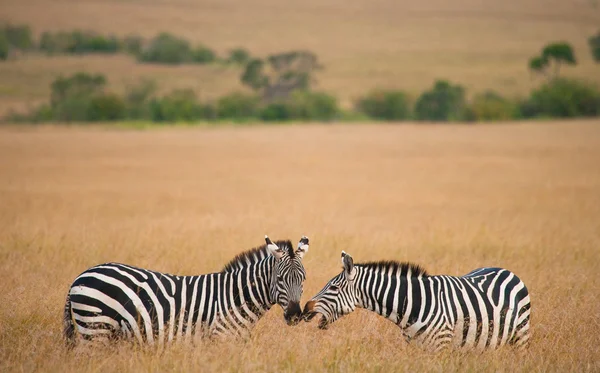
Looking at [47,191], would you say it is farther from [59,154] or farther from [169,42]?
[169,42]

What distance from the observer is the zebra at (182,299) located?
6988mm

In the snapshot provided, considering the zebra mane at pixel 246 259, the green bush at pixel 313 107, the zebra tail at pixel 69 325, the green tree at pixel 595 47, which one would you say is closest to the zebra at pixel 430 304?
the zebra mane at pixel 246 259

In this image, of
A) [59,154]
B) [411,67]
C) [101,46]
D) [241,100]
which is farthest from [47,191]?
[101,46]

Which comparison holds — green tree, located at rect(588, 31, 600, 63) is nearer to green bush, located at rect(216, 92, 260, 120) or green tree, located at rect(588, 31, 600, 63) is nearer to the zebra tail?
green bush, located at rect(216, 92, 260, 120)

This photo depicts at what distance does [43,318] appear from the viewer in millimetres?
8438

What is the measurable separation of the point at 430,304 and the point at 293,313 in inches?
51.2

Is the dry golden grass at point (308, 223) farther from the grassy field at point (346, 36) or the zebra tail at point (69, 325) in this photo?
the grassy field at point (346, 36)

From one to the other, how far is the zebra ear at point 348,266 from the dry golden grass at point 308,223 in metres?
0.69

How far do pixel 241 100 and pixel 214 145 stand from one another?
90.7 feet

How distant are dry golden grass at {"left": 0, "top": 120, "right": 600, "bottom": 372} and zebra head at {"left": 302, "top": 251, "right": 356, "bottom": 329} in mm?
353

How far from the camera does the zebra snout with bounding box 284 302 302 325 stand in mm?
7059

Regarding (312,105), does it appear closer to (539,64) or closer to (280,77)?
(280,77)

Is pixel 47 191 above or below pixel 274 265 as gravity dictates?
below

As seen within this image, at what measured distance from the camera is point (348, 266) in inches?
286
